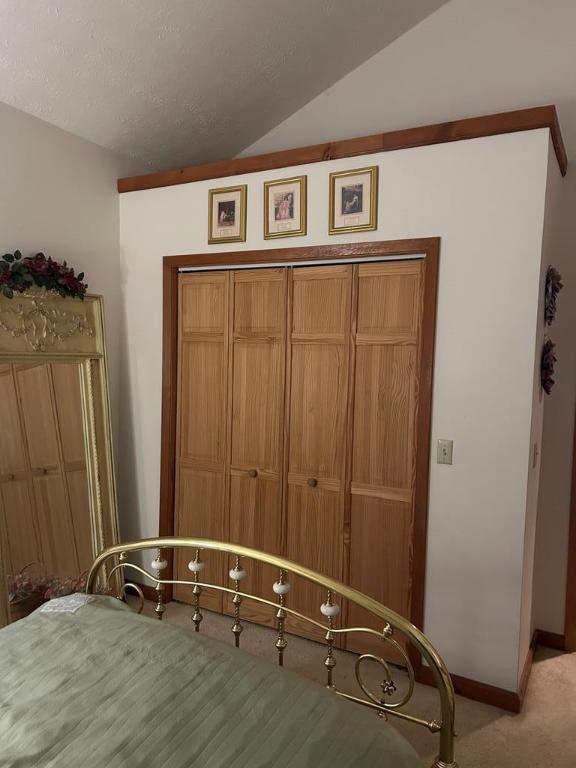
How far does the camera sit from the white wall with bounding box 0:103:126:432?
8.66 feet

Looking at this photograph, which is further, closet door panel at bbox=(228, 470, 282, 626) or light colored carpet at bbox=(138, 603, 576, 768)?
closet door panel at bbox=(228, 470, 282, 626)

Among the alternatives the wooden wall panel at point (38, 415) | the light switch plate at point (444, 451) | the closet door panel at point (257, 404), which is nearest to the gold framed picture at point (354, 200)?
the closet door panel at point (257, 404)

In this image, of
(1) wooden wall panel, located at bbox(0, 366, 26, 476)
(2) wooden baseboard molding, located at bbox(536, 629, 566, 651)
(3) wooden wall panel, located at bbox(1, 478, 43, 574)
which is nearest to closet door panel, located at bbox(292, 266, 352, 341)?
(1) wooden wall panel, located at bbox(0, 366, 26, 476)

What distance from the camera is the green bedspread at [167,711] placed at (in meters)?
1.12

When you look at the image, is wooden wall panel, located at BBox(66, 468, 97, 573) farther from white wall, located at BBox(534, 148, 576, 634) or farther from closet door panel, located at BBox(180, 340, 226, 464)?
white wall, located at BBox(534, 148, 576, 634)

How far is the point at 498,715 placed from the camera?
2266 mm

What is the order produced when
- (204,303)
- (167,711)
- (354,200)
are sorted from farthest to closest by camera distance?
(204,303)
(354,200)
(167,711)

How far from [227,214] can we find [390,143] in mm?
889

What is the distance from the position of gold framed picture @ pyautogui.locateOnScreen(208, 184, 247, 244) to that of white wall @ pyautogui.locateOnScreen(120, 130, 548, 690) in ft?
1.75

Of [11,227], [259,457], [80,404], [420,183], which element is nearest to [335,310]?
[420,183]

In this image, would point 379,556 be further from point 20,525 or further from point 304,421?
point 20,525

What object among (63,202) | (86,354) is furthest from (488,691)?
(63,202)

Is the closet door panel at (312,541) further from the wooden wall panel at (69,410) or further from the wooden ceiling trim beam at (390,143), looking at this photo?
the wooden ceiling trim beam at (390,143)

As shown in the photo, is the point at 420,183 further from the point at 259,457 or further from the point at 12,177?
the point at 12,177
